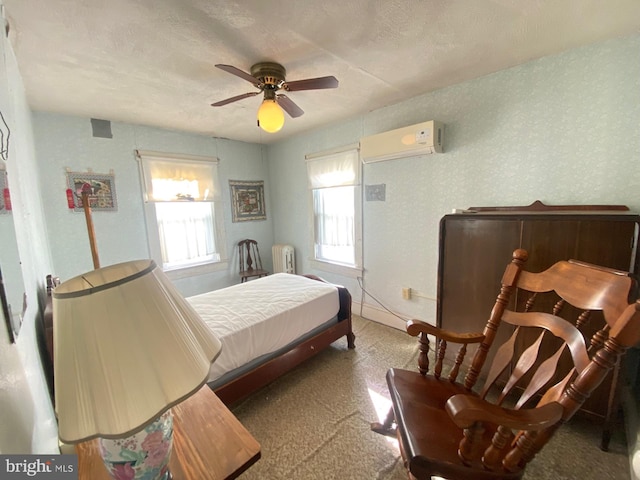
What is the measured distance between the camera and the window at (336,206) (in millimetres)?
3080

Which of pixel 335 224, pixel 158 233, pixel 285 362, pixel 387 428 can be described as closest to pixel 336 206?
pixel 335 224

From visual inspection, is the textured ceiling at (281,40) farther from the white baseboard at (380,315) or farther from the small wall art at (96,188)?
the white baseboard at (380,315)

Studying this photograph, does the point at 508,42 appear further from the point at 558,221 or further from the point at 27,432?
the point at 27,432

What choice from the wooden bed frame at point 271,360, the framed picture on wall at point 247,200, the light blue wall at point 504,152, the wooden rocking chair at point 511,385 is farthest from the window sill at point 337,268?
the wooden rocking chair at point 511,385

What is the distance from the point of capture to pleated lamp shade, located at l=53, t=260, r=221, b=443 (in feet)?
1.61

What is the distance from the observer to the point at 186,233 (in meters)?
3.50

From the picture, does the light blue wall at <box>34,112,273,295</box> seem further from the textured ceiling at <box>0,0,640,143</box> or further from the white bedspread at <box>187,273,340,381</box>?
the white bedspread at <box>187,273,340,381</box>

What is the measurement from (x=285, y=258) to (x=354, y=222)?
136cm

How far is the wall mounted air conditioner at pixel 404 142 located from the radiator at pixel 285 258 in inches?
72.6

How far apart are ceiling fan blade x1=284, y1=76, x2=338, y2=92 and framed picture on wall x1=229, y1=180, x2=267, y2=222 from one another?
2.37 m

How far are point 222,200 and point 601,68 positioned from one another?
3.81 metres

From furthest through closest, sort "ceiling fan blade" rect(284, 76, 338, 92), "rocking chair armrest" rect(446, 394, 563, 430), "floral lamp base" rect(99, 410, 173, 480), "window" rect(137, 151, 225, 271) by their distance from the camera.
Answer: "window" rect(137, 151, 225, 271) < "ceiling fan blade" rect(284, 76, 338, 92) < "rocking chair armrest" rect(446, 394, 563, 430) < "floral lamp base" rect(99, 410, 173, 480)

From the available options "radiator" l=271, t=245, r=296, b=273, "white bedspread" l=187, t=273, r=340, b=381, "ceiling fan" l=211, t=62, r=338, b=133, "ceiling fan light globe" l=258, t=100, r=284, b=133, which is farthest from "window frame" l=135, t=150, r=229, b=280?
"ceiling fan light globe" l=258, t=100, r=284, b=133

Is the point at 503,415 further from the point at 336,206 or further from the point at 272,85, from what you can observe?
the point at 336,206
